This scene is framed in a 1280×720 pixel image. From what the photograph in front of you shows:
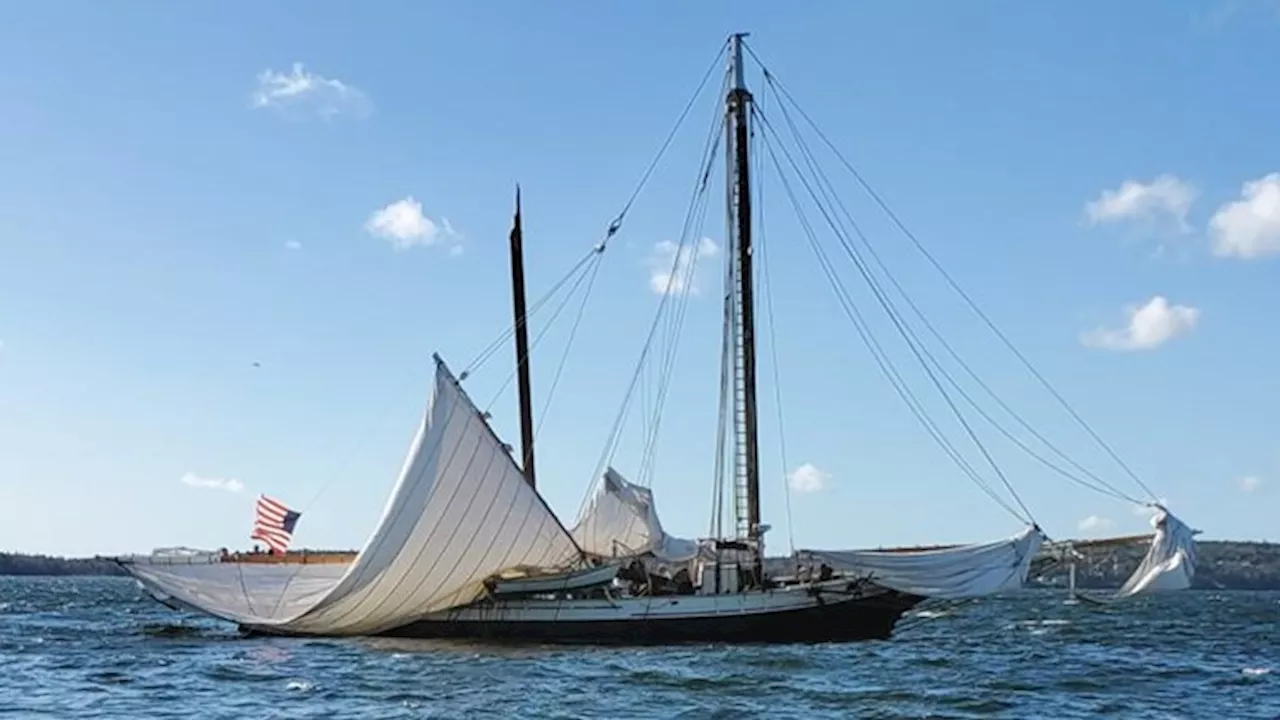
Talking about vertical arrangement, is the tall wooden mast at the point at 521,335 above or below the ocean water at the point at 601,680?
above

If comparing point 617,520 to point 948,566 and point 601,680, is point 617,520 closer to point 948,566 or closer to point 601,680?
point 948,566

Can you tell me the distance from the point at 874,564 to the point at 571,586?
8.94 metres

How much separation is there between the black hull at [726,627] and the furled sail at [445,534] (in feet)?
5.40

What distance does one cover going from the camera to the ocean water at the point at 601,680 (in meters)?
34.3

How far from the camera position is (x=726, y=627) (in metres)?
46.4

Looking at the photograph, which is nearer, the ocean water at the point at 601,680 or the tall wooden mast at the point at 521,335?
the ocean water at the point at 601,680

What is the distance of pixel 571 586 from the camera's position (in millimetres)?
47031

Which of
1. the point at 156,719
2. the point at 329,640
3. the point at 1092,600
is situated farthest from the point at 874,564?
the point at 156,719

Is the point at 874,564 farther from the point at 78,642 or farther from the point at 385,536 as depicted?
the point at 78,642

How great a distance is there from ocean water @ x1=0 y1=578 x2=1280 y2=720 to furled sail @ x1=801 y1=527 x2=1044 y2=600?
232 centimetres

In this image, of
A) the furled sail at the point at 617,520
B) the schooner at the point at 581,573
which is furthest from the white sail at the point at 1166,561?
the furled sail at the point at 617,520

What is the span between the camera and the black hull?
46500 mm

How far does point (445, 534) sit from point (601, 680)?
30.2 ft

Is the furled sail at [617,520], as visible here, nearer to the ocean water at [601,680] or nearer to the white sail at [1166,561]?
the ocean water at [601,680]
